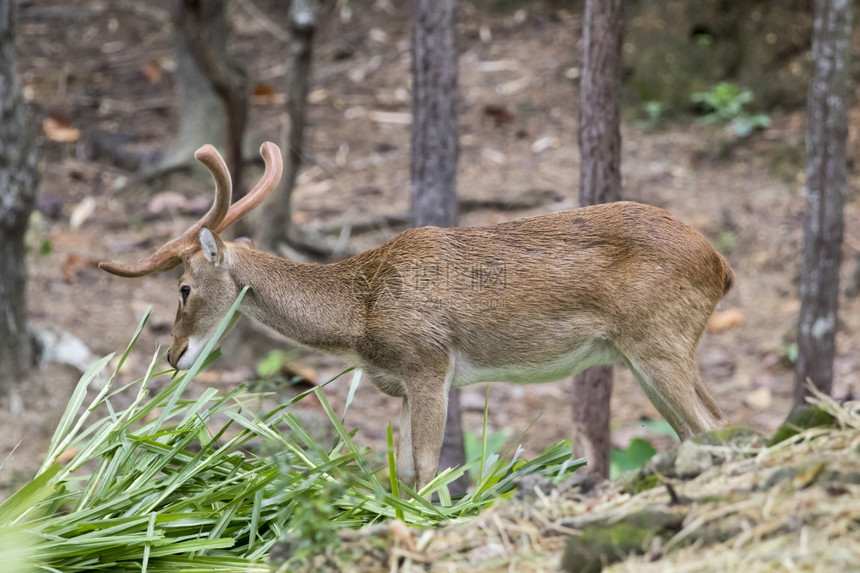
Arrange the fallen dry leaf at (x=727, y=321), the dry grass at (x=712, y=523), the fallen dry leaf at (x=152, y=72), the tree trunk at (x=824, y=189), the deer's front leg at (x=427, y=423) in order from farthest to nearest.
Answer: the fallen dry leaf at (x=152, y=72), the fallen dry leaf at (x=727, y=321), the tree trunk at (x=824, y=189), the deer's front leg at (x=427, y=423), the dry grass at (x=712, y=523)

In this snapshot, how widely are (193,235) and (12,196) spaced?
291 centimetres

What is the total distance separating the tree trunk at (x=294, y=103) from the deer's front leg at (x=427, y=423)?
399 cm

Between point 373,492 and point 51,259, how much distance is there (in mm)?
8436

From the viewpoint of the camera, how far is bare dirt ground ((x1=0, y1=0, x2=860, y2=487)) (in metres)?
9.03

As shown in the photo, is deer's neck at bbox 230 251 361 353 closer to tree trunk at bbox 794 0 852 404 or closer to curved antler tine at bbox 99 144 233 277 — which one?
curved antler tine at bbox 99 144 233 277

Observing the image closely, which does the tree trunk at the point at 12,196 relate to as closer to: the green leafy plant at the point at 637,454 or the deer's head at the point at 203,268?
the deer's head at the point at 203,268

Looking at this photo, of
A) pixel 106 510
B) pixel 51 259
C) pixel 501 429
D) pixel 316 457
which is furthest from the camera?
pixel 51 259

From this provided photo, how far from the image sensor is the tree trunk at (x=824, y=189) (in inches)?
275

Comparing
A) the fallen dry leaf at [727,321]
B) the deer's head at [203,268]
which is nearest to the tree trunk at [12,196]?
the deer's head at [203,268]

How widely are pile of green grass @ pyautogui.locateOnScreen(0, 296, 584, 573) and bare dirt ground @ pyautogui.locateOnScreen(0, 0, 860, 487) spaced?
232 centimetres

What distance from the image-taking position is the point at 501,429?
8641mm

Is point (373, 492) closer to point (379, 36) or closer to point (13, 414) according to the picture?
point (13, 414)

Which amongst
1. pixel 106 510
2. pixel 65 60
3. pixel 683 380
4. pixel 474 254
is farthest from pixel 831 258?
pixel 65 60

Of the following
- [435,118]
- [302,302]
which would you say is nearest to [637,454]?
[435,118]
